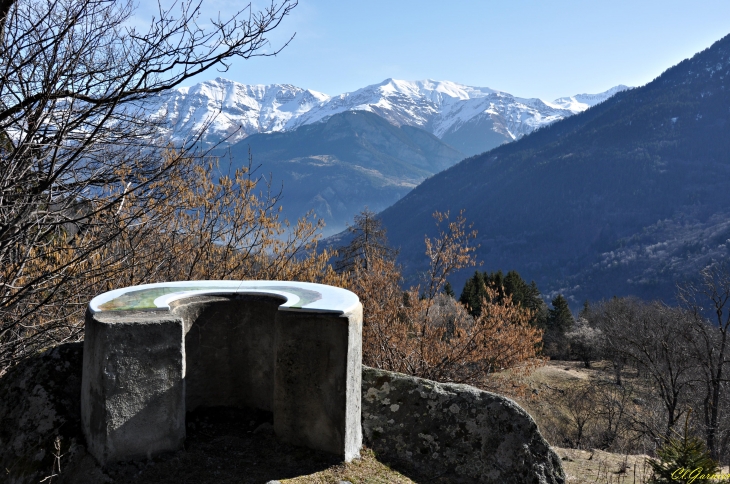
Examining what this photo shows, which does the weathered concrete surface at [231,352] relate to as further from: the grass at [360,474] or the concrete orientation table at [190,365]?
the grass at [360,474]

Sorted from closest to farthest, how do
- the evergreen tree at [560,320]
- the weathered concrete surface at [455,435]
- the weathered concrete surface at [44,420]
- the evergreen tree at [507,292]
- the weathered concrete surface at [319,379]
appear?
1. the weathered concrete surface at [44,420]
2. the weathered concrete surface at [319,379]
3. the weathered concrete surface at [455,435]
4. the evergreen tree at [507,292]
5. the evergreen tree at [560,320]

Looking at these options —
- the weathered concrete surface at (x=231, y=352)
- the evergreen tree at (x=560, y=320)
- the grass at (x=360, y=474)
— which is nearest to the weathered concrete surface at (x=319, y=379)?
the grass at (x=360, y=474)

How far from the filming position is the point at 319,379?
6.05m

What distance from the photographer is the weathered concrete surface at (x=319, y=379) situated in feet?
19.5

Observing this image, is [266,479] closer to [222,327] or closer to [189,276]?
[222,327]

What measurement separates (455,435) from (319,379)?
Result: 186 centimetres

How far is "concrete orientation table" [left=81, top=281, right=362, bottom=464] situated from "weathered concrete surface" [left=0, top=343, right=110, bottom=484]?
214mm

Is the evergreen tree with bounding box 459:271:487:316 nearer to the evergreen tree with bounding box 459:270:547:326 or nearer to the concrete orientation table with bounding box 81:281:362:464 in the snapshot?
the evergreen tree with bounding box 459:270:547:326

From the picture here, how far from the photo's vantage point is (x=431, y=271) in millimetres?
15562

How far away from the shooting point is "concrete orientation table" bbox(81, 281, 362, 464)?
5.67 metres

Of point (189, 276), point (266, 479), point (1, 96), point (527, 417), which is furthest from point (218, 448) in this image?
point (189, 276)

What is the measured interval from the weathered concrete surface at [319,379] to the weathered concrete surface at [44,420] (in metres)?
1.92

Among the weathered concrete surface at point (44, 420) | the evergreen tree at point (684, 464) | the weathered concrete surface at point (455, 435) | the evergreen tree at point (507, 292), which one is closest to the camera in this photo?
the weathered concrete surface at point (44, 420)

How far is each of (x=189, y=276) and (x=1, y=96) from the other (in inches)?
233
